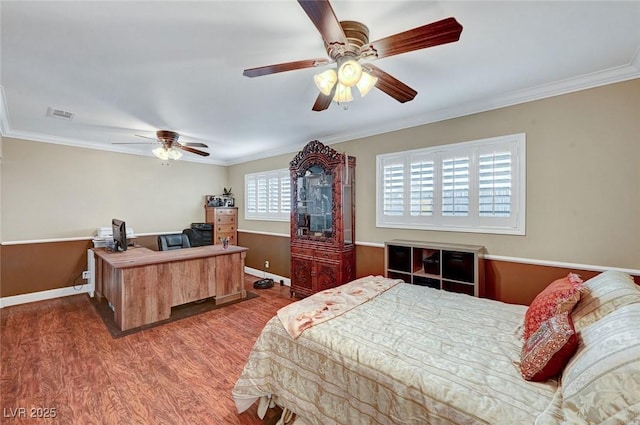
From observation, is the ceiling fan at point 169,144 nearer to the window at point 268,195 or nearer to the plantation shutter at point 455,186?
the window at point 268,195

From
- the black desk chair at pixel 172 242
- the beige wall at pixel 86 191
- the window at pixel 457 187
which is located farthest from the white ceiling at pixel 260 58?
the black desk chair at pixel 172 242

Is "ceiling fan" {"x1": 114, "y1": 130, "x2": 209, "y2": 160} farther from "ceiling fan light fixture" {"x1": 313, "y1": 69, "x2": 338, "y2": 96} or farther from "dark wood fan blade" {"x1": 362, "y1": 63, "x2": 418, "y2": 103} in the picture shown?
"dark wood fan blade" {"x1": 362, "y1": 63, "x2": 418, "y2": 103}

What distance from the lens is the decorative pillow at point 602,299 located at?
4.56 ft

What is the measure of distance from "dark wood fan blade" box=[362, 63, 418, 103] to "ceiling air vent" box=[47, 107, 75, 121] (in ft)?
11.7

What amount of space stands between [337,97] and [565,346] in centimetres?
181

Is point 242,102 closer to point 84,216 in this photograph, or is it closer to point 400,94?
point 400,94

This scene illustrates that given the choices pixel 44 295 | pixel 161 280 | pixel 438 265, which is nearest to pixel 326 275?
pixel 438 265

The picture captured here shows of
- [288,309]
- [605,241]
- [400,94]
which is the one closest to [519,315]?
[605,241]

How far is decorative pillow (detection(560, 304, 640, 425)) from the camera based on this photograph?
85 centimetres

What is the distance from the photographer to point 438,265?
3.03 meters

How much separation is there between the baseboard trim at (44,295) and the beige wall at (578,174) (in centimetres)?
583

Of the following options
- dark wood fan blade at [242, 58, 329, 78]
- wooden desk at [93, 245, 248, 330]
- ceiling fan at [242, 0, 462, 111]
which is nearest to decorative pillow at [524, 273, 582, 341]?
ceiling fan at [242, 0, 462, 111]

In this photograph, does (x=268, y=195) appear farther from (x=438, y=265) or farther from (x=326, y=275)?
(x=438, y=265)

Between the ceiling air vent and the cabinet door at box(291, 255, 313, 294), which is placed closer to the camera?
the ceiling air vent
